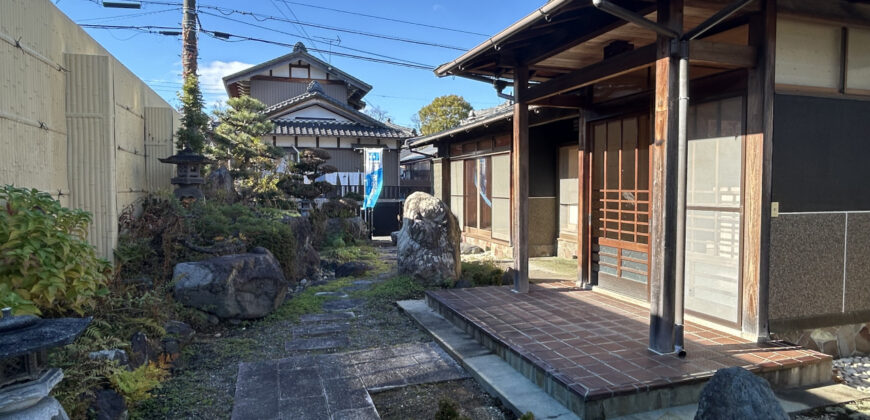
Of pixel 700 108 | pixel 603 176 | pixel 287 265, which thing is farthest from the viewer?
pixel 287 265

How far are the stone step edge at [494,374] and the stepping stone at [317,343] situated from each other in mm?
953

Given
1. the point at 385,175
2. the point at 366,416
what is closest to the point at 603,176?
the point at 366,416

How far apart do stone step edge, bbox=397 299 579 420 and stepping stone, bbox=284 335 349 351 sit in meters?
0.95

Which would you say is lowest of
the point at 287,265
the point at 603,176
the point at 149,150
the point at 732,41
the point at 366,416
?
the point at 366,416

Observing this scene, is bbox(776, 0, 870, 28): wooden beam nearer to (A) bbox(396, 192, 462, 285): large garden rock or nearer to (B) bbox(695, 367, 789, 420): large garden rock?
(B) bbox(695, 367, 789, 420): large garden rock

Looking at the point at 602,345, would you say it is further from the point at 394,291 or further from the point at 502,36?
the point at 394,291

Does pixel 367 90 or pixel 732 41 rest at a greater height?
pixel 367 90

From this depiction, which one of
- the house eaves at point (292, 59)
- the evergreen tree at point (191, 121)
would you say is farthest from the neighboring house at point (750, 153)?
the house eaves at point (292, 59)

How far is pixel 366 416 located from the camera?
338 centimetres

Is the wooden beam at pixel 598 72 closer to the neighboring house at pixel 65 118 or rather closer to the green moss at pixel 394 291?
the green moss at pixel 394 291

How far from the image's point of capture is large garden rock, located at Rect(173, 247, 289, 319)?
210 inches

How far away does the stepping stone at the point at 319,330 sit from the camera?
17.4 ft

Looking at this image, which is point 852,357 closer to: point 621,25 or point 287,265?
point 621,25

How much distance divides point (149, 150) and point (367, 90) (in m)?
13.1
